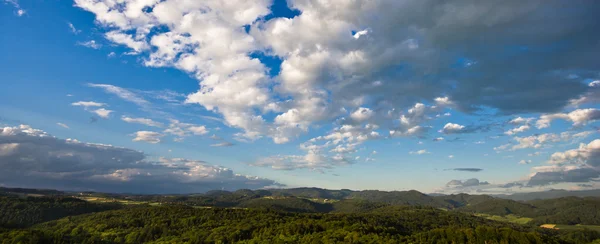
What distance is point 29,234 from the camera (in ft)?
538

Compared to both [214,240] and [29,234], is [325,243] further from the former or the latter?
[29,234]

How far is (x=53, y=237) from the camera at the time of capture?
178625 mm

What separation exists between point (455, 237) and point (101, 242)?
8587 inches

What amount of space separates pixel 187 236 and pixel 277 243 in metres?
69.9

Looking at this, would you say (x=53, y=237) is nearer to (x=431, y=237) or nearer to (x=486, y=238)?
(x=431, y=237)

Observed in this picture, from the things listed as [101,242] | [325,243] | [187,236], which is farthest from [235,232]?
[101,242]

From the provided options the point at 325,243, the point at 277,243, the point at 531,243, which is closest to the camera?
the point at 325,243

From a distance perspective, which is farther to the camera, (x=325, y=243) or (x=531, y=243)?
(x=531, y=243)

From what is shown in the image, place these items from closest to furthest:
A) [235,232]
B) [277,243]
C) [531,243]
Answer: [277,243] < [531,243] < [235,232]

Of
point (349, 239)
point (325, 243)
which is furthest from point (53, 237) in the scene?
point (349, 239)

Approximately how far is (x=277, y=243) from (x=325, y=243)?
27.4m

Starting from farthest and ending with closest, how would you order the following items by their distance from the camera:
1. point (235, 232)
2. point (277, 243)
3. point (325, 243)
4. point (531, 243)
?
point (235, 232) → point (531, 243) → point (277, 243) → point (325, 243)

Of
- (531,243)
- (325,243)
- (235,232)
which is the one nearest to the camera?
(325,243)

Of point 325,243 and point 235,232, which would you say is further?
point 235,232
